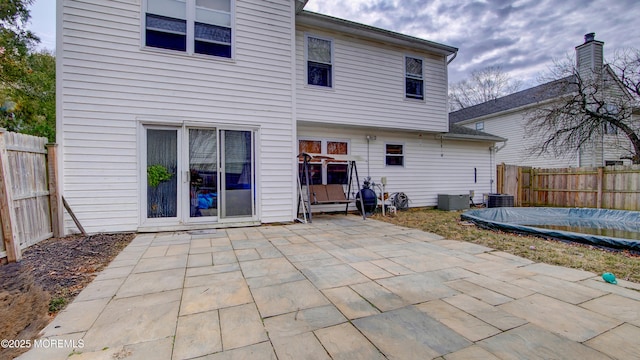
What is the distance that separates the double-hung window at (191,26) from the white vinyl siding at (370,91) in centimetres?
204

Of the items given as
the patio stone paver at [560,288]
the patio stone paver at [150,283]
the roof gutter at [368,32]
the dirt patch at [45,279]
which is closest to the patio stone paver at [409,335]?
the patio stone paver at [560,288]

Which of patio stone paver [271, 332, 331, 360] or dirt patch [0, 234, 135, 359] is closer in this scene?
patio stone paver [271, 332, 331, 360]

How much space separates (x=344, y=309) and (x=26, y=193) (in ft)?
15.7

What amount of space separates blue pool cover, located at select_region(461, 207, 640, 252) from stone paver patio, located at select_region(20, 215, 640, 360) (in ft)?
4.95

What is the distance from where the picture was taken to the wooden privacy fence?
8156 mm

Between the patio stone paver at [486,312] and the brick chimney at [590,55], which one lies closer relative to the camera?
the patio stone paver at [486,312]

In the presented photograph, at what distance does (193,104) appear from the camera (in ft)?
18.2

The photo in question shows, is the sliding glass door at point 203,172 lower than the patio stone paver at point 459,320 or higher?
higher

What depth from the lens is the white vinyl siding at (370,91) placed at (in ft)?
24.1

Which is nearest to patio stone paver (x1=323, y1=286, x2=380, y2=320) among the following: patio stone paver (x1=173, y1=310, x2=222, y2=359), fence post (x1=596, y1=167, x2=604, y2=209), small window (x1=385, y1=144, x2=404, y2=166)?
patio stone paver (x1=173, y1=310, x2=222, y2=359)

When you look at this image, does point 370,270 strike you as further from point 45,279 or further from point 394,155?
point 394,155

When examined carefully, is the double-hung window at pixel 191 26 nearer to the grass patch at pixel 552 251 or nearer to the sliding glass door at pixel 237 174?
the sliding glass door at pixel 237 174

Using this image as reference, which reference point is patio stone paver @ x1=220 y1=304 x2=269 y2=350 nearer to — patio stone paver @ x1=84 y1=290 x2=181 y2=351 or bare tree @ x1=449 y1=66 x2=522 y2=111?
patio stone paver @ x1=84 y1=290 x2=181 y2=351

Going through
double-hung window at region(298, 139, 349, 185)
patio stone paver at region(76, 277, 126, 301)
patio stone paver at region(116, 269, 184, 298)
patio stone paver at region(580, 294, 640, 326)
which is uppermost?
double-hung window at region(298, 139, 349, 185)
